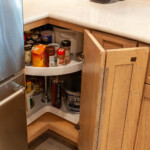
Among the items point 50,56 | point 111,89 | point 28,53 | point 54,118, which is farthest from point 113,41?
point 54,118

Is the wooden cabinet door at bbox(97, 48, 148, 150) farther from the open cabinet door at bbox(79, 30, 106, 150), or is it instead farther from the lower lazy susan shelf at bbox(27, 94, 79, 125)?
the lower lazy susan shelf at bbox(27, 94, 79, 125)

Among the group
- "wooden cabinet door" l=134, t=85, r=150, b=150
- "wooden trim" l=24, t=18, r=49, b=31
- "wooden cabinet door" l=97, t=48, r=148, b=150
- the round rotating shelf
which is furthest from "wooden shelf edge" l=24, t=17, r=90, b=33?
"wooden cabinet door" l=134, t=85, r=150, b=150

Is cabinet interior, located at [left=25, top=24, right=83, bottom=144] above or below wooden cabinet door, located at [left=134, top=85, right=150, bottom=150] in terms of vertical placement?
below

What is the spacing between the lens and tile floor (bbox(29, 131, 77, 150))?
1704mm

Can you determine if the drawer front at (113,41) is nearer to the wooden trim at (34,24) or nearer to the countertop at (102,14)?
the countertop at (102,14)

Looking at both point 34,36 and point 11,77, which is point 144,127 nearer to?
point 11,77

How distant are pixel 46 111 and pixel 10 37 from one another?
0.78 metres

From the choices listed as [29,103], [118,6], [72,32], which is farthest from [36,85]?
[118,6]

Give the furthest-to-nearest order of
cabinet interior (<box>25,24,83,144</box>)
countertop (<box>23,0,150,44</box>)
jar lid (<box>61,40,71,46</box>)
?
cabinet interior (<box>25,24,83,144</box>), jar lid (<box>61,40,71,46</box>), countertop (<box>23,0,150,44</box>)

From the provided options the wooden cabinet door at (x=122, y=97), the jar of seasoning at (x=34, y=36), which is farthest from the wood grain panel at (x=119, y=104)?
the jar of seasoning at (x=34, y=36)

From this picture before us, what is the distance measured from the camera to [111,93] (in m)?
1.16

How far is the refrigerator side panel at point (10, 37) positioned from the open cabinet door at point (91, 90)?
0.32 metres

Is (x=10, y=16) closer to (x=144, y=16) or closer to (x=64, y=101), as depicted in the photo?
(x=144, y=16)

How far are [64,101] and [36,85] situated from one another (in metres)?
0.22
